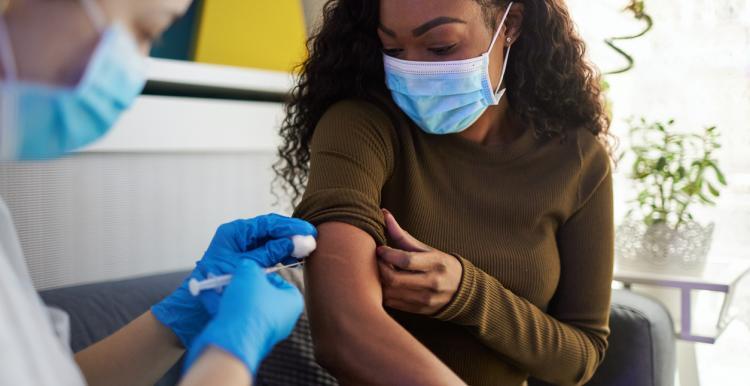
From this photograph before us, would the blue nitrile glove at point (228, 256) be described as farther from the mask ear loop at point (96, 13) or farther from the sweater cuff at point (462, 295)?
the mask ear loop at point (96, 13)

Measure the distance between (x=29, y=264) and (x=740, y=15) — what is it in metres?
2.05

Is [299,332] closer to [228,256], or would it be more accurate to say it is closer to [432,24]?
[228,256]

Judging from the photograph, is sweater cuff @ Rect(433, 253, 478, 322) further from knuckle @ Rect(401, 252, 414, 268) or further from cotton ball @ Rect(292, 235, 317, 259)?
cotton ball @ Rect(292, 235, 317, 259)

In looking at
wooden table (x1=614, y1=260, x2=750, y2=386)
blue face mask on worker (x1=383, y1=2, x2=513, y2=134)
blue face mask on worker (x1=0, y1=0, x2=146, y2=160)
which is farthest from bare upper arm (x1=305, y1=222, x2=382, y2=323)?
wooden table (x1=614, y1=260, x2=750, y2=386)

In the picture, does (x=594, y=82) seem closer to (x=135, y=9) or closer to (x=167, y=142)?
(x=167, y=142)

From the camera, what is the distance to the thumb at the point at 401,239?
1.13m

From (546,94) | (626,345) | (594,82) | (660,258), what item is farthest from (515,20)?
(660,258)

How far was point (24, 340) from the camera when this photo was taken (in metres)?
0.70

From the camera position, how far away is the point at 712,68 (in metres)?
2.16

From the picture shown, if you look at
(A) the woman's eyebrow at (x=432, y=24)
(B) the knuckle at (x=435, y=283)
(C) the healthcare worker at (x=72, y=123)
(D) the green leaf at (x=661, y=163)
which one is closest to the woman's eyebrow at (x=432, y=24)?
(A) the woman's eyebrow at (x=432, y=24)

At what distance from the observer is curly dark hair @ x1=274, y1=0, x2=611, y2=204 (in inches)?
53.7

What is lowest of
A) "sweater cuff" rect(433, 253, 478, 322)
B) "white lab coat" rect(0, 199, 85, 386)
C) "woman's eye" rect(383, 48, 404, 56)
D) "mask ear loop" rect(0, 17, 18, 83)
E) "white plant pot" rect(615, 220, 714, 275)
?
"white plant pot" rect(615, 220, 714, 275)

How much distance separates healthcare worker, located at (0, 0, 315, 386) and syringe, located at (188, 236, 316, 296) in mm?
25

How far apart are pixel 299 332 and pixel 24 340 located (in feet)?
2.63
